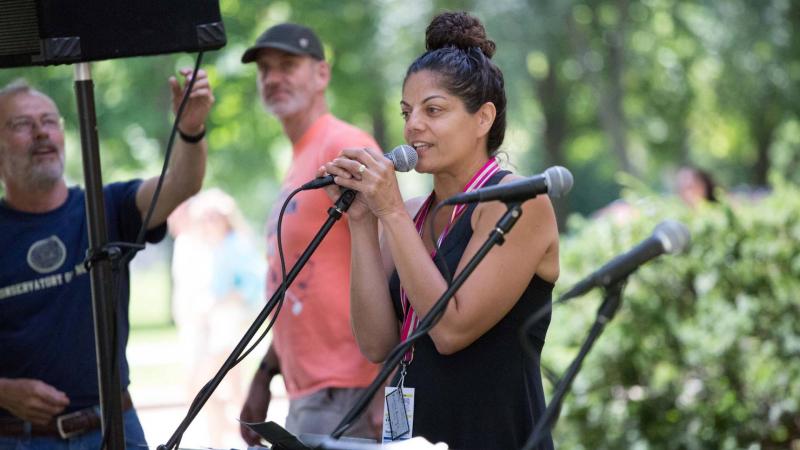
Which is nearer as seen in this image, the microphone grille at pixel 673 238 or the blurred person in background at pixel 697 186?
the microphone grille at pixel 673 238

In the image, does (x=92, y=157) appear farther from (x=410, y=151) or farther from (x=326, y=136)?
(x=326, y=136)

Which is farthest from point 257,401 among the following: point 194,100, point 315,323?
point 194,100

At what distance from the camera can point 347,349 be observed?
4.13m

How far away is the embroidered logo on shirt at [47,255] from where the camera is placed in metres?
3.66

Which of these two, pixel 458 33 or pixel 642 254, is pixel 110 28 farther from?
pixel 642 254

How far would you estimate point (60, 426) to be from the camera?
11.7 feet

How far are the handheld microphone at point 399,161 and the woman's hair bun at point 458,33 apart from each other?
40 cm

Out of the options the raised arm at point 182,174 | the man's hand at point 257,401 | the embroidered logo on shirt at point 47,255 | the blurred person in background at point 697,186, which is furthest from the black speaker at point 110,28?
the blurred person in background at point 697,186

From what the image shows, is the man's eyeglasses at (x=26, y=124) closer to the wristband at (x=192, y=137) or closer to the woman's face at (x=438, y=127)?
the wristband at (x=192, y=137)

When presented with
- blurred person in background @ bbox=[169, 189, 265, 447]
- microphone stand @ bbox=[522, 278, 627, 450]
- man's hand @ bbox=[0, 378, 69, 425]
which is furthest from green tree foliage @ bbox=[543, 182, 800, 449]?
microphone stand @ bbox=[522, 278, 627, 450]

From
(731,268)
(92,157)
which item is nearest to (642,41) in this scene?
(731,268)

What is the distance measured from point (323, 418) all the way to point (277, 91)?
1.39 meters

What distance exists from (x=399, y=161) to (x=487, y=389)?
0.62 meters

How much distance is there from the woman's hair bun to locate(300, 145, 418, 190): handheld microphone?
0.40 metres
